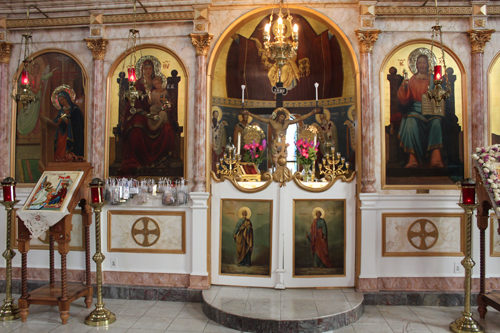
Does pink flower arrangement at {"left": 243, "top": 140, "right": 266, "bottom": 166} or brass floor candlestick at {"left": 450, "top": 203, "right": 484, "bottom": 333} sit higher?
pink flower arrangement at {"left": 243, "top": 140, "right": 266, "bottom": 166}

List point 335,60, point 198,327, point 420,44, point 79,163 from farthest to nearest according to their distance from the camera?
point 335,60 < point 420,44 < point 79,163 < point 198,327

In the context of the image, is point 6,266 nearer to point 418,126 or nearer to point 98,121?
point 98,121

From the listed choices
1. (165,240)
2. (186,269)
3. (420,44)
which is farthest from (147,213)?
(420,44)

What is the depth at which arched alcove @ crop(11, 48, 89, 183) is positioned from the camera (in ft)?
20.1

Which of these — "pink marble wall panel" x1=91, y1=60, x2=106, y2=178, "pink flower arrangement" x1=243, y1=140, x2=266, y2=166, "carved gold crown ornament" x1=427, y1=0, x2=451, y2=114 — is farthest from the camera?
"pink flower arrangement" x1=243, y1=140, x2=266, y2=166

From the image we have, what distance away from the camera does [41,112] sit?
6.18 m

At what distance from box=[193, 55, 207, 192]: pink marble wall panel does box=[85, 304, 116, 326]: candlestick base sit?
2040 mm

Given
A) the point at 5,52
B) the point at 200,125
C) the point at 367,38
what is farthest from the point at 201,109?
the point at 5,52

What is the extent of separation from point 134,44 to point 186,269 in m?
3.52

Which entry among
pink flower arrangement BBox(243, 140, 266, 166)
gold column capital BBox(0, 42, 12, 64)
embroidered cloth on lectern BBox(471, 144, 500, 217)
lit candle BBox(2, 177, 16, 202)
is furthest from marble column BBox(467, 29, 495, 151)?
gold column capital BBox(0, 42, 12, 64)

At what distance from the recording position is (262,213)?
574 centimetres

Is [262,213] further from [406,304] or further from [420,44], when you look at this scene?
[420,44]

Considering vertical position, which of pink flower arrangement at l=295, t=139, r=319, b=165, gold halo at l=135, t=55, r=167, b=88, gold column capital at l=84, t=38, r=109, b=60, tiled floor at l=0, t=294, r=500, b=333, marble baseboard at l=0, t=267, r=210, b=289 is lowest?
tiled floor at l=0, t=294, r=500, b=333

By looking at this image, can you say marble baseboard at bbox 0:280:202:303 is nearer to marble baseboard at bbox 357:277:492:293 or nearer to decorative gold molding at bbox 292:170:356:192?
decorative gold molding at bbox 292:170:356:192
